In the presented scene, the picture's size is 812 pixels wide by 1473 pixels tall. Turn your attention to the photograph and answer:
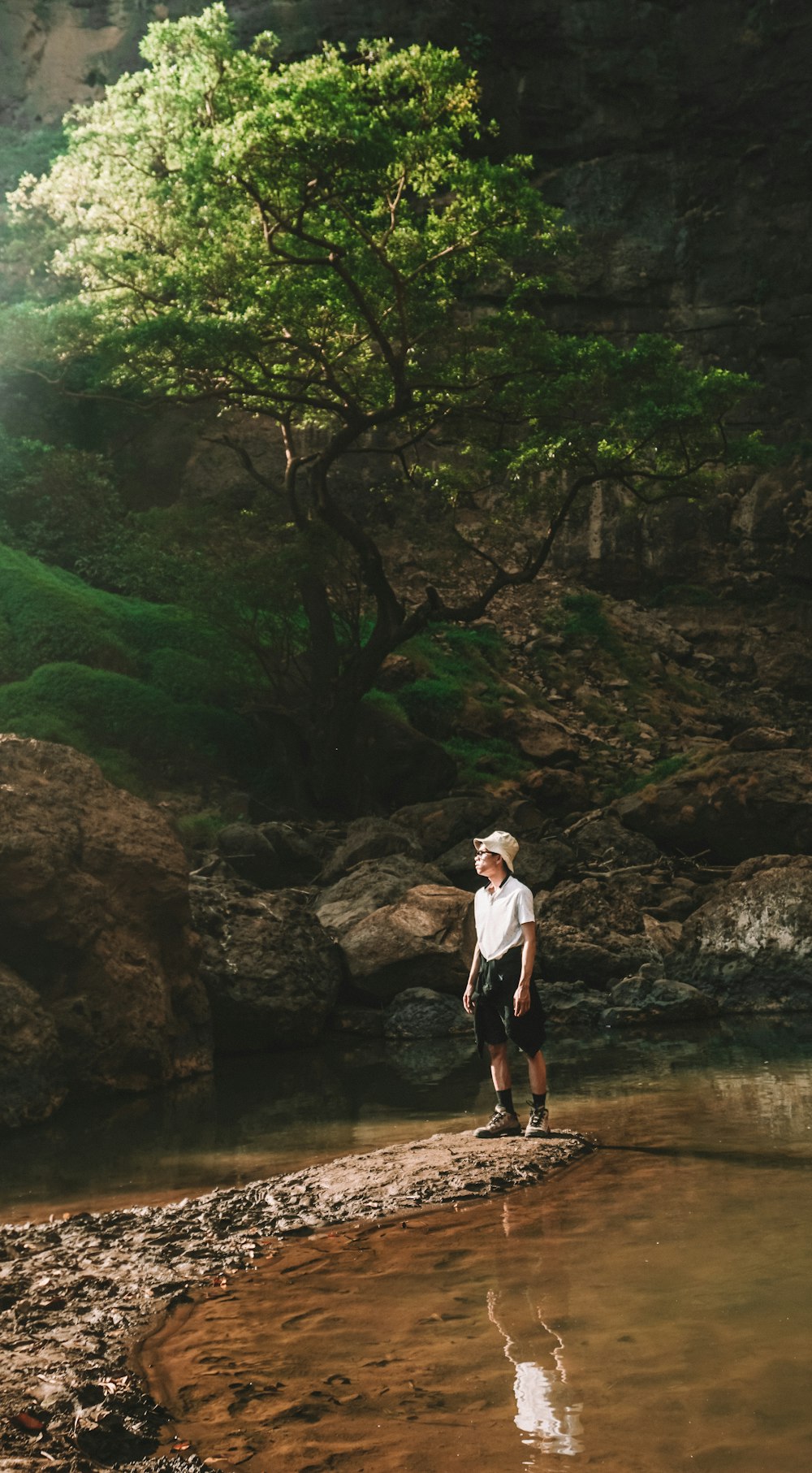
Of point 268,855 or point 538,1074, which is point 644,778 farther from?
point 538,1074

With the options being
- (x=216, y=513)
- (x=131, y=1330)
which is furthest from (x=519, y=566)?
(x=131, y=1330)

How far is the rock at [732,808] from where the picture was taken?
15.8m

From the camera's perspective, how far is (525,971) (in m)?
6.57

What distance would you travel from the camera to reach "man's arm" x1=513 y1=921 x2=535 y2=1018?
6.56 metres

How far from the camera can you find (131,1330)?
3980mm

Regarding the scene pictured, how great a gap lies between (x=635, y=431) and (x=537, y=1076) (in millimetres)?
14100

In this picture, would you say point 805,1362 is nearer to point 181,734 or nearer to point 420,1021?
point 420,1021

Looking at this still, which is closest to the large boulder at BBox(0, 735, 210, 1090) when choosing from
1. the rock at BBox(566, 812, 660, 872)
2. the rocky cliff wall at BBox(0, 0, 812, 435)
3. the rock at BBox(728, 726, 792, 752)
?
the rock at BBox(566, 812, 660, 872)

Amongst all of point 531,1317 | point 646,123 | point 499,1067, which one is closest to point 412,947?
point 499,1067

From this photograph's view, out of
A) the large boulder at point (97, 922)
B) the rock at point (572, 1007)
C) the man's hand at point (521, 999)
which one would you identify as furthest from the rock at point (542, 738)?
the man's hand at point (521, 999)

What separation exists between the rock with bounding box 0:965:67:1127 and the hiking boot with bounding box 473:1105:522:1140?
3.46m

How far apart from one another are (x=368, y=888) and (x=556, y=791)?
411 inches

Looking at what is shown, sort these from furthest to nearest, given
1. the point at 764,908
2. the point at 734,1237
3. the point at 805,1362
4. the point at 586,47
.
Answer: the point at 586,47 < the point at 764,908 < the point at 734,1237 < the point at 805,1362

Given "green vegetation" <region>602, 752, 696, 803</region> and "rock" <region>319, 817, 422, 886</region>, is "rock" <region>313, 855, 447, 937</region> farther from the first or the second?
"green vegetation" <region>602, 752, 696, 803</region>
